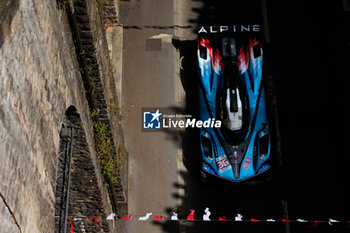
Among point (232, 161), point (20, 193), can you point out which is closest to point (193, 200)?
point (232, 161)

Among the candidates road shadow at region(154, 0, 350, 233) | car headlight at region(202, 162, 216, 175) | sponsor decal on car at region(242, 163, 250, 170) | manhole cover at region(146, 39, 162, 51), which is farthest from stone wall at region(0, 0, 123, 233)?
manhole cover at region(146, 39, 162, 51)

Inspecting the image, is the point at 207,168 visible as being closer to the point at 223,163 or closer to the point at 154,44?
the point at 223,163

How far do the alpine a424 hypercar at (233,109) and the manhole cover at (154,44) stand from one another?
1429 millimetres

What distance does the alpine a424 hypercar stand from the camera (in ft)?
40.6

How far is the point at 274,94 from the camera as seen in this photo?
14227 mm

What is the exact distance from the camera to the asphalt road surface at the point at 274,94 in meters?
12.6

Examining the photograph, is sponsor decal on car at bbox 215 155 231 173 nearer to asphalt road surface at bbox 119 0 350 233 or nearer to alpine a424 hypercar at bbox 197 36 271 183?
alpine a424 hypercar at bbox 197 36 271 183

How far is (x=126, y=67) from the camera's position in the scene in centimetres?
1469

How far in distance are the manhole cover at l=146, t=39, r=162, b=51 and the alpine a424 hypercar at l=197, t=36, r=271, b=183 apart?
4.69 feet

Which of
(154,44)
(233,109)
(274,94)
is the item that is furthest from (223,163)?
(154,44)

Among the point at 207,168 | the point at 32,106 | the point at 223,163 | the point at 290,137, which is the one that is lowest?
the point at 207,168

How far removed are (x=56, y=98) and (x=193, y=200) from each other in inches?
266

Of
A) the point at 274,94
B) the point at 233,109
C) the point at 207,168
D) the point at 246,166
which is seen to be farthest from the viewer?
the point at 274,94

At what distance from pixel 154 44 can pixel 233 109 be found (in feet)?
12.4
